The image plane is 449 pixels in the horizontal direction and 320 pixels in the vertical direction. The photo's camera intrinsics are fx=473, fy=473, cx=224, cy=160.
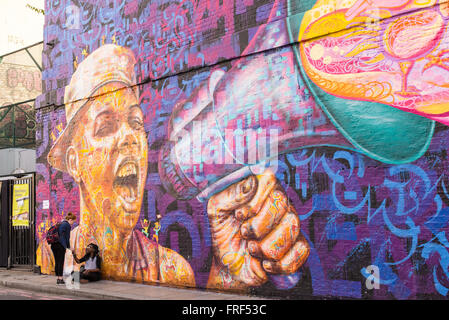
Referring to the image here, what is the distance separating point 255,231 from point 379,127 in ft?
9.73

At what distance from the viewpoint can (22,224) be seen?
1389cm

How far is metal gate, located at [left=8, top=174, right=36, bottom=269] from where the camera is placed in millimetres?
13727

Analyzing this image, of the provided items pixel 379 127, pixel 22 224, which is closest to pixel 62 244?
pixel 22 224

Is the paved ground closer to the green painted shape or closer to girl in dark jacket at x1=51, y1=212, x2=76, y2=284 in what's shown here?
girl in dark jacket at x1=51, y1=212, x2=76, y2=284

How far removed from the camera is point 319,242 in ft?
26.1

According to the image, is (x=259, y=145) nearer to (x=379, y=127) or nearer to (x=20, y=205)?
(x=379, y=127)

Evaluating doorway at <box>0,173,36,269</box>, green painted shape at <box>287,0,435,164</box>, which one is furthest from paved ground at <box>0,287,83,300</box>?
green painted shape at <box>287,0,435,164</box>

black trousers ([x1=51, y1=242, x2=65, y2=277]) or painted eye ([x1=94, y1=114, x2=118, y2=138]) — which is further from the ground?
painted eye ([x1=94, y1=114, x2=118, y2=138])

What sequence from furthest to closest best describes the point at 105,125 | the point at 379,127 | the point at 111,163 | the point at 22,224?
the point at 22,224
the point at 105,125
the point at 111,163
the point at 379,127

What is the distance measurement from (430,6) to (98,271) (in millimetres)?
8889

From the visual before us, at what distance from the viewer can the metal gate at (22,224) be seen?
45.0ft

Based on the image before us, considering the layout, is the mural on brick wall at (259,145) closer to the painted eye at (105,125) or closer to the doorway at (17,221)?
the painted eye at (105,125)

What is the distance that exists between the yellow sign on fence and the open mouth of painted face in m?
4.00
